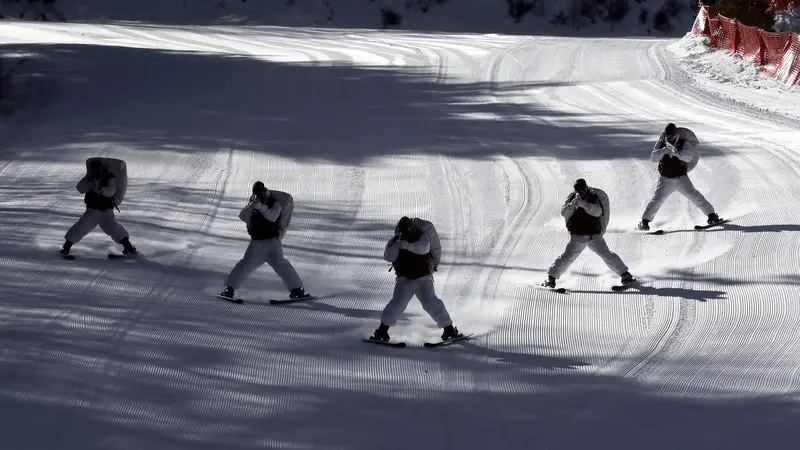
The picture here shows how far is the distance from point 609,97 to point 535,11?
2486cm

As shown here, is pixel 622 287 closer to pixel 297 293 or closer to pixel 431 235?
pixel 431 235

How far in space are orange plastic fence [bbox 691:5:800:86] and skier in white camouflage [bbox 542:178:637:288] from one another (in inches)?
565

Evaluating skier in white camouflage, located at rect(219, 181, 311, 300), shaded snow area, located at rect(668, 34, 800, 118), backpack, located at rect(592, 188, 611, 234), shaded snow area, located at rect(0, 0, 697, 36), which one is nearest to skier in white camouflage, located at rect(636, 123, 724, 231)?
backpack, located at rect(592, 188, 611, 234)

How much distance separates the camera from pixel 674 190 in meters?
14.9

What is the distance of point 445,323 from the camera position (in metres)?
10.9

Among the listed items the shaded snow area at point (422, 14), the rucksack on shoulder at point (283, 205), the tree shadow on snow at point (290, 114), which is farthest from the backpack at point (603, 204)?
the shaded snow area at point (422, 14)

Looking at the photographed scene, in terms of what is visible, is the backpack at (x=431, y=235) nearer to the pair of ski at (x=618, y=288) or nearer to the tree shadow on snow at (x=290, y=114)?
the pair of ski at (x=618, y=288)

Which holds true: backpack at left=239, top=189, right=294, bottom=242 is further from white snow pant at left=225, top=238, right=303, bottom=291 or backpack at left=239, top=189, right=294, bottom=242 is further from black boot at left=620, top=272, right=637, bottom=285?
black boot at left=620, top=272, right=637, bottom=285

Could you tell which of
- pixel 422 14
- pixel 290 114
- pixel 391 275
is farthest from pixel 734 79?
pixel 422 14

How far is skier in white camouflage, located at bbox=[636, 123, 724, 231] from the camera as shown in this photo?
14.4 m

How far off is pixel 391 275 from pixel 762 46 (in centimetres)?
1660

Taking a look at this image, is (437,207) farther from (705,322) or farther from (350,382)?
(350,382)

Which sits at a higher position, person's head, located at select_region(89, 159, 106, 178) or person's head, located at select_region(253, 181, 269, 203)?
person's head, located at select_region(253, 181, 269, 203)

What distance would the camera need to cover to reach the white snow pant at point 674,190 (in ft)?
48.4
